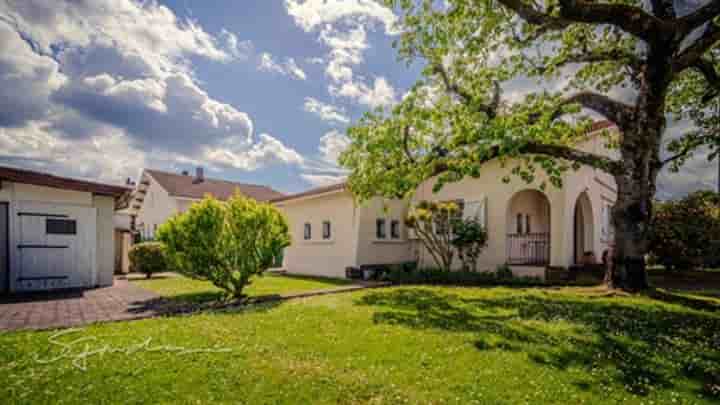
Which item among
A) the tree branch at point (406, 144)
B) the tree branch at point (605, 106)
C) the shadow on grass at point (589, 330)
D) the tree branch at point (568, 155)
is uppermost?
the tree branch at point (605, 106)

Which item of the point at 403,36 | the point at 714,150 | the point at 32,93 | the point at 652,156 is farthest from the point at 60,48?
the point at 714,150

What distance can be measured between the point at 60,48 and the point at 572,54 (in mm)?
13950

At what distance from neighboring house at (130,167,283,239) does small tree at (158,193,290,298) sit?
17.0 metres

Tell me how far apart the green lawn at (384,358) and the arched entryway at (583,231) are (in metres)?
7.51

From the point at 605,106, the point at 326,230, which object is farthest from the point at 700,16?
the point at 326,230

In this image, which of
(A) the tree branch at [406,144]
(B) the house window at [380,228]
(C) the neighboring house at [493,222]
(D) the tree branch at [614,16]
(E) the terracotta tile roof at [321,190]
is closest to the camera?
(D) the tree branch at [614,16]

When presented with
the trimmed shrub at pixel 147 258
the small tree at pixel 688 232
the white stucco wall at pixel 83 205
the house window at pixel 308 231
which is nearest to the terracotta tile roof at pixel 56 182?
the white stucco wall at pixel 83 205

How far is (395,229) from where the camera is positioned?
14875mm

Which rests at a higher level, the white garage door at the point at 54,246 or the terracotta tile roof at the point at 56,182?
the terracotta tile roof at the point at 56,182

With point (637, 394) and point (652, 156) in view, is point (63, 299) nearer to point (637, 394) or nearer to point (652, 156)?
point (637, 394)

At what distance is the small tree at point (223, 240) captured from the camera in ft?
26.3

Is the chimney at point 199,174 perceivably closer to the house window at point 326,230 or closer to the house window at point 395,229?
the house window at point 326,230

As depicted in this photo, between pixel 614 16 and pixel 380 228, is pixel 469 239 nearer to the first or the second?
pixel 380 228

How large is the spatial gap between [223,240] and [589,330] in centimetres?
739
